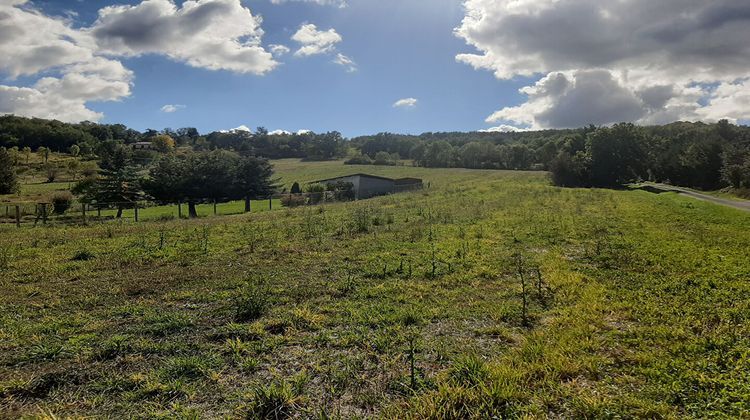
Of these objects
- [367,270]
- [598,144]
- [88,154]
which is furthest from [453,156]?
[367,270]

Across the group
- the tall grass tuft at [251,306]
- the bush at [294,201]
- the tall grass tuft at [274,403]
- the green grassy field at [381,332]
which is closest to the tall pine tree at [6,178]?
the bush at [294,201]

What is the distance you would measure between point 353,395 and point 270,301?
3467 millimetres

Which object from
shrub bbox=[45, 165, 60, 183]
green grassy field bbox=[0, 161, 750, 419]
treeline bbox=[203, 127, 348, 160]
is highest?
treeline bbox=[203, 127, 348, 160]

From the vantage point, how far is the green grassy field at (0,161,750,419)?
13.0 ft

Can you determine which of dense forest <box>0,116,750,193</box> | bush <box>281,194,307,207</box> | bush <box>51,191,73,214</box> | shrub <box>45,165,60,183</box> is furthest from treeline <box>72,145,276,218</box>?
shrub <box>45,165,60,183</box>

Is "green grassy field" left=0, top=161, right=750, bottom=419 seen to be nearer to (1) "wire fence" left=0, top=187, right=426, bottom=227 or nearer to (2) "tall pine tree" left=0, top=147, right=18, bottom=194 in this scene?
(1) "wire fence" left=0, top=187, right=426, bottom=227

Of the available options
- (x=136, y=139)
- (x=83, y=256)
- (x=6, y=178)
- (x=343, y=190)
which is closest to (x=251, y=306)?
(x=83, y=256)

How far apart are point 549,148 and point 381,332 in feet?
312

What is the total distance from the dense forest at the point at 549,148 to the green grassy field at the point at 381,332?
45.4 meters

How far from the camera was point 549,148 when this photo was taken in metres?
90.6

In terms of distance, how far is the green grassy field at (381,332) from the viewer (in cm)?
396

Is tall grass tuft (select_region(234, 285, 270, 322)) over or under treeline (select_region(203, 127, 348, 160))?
under

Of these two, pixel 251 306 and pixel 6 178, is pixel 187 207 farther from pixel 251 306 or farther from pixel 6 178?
pixel 251 306

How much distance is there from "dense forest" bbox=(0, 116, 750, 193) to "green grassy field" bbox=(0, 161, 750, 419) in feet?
149
